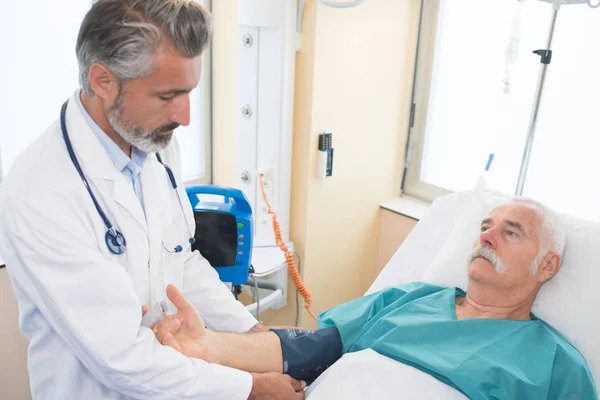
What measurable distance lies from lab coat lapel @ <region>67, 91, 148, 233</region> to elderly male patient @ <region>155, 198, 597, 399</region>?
251 millimetres

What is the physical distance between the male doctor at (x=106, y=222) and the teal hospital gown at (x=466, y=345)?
0.44 m

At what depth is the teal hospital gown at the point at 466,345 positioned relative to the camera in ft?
4.24

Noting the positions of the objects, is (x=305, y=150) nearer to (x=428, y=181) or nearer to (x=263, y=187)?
(x=263, y=187)

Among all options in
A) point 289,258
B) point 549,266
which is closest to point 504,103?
point 549,266

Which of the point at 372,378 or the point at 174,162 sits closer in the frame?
the point at 372,378

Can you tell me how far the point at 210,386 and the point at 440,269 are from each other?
36.1 inches

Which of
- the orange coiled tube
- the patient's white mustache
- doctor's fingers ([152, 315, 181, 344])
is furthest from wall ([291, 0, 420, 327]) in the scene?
doctor's fingers ([152, 315, 181, 344])

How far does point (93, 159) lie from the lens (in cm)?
112

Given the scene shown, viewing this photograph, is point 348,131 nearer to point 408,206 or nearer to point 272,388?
point 408,206

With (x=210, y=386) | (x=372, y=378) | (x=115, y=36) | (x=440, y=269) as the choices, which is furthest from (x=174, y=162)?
(x=440, y=269)

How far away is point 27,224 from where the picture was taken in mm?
989

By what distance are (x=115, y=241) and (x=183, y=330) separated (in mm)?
321

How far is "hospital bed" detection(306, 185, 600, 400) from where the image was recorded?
4.25 feet

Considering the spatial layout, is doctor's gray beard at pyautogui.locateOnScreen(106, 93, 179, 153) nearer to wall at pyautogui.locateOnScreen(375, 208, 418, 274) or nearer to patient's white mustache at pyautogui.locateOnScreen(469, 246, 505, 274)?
patient's white mustache at pyautogui.locateOnScreen(469, 246, 505, 274)
